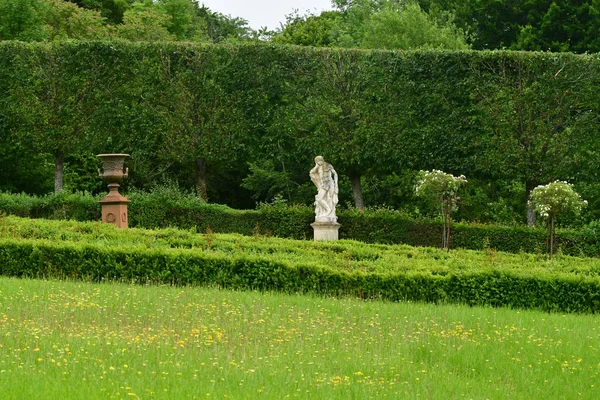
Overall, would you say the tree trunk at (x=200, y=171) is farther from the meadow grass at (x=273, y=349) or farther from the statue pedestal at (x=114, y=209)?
the meadow grass at (x=273, y=349)

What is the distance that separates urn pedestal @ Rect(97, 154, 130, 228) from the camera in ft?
67.9

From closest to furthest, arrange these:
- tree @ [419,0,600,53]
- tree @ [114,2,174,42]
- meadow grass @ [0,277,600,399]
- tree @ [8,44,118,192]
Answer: meadow grass @ [0,277,600,399] < tree @ [8,44,118,192] < tree @ [114,2,174,42] < tree @ [419,0,600,53]

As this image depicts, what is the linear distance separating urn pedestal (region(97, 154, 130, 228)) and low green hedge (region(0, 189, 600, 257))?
258cm

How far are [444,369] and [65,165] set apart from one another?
73.1ft

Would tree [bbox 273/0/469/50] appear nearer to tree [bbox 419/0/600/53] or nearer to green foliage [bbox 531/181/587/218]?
tree [bbox 419/0/600/53]

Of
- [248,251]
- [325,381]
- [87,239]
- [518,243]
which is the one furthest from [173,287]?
[518,243]

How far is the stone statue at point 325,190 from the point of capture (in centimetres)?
2242

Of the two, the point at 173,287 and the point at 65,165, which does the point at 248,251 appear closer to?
the point at 173,287

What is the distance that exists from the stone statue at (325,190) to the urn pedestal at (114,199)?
14.6 ft

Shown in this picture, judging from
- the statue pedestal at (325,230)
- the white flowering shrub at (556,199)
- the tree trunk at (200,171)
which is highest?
the tree trunk at (200,171)

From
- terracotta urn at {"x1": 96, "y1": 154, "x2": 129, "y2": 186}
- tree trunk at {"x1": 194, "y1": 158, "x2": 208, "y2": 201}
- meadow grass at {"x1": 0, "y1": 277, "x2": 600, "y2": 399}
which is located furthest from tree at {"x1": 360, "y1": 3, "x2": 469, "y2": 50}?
meadow grass at {"x1": 0, "y1": 277, "x2": 600, "y2": 399}

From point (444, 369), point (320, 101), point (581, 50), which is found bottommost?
Result: point (444, 369)

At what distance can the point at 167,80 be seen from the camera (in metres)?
27.2

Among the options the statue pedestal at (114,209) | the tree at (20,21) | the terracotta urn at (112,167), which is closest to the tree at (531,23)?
the tree at (20,21)
